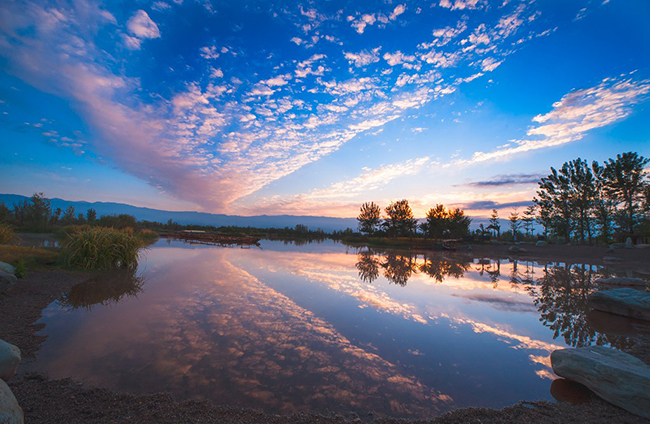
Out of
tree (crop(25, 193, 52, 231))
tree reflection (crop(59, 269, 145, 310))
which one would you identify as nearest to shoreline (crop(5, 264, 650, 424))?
tree reflection (crop(59, 269, 145, 310))

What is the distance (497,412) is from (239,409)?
2771mm

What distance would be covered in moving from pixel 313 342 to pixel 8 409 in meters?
3.49

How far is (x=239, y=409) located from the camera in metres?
2.66

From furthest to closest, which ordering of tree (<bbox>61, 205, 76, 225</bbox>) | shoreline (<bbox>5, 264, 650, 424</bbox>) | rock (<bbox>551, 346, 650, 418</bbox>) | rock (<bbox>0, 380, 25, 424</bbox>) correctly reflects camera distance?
tree (<bbox>61, 205, 76, 225</bbox>) → rock (<bbox>551, 346, 650, 418</bbox>) → shoreline (<bbox>5, 264, 650, 424</bbox>) → rock (<bbox>0, 380, 25, 424</bbox>)

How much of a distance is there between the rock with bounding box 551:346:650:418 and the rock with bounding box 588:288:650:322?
480 centimetres

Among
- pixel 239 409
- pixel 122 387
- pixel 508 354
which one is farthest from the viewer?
pixel 508 354

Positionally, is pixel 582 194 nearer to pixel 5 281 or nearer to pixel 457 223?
pixel 457 223

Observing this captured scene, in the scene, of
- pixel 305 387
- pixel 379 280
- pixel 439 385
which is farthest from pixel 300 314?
pixel 379 280

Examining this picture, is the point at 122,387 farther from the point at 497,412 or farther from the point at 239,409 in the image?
the point at 497,412

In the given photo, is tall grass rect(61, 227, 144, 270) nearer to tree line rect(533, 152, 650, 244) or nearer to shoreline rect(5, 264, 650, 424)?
shoreline rect(5, 264, 650, 424)

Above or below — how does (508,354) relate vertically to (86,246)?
below

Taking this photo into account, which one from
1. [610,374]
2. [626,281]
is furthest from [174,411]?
[626,281]

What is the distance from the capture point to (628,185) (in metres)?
28.4

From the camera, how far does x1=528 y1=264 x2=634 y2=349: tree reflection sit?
16.5 feet
